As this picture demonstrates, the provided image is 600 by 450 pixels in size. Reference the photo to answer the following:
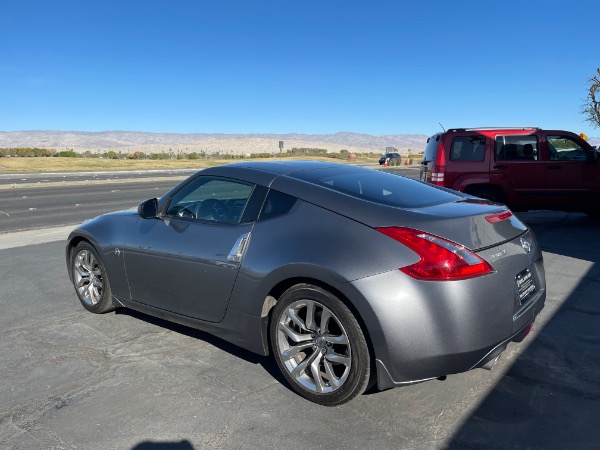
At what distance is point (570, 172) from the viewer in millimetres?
10164

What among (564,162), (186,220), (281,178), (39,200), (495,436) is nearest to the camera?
(495,436)

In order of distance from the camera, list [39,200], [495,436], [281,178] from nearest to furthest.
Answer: [495,436] < [281,178] < [39,200]

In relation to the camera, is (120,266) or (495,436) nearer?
(495,436)

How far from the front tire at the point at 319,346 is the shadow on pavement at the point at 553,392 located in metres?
0.68

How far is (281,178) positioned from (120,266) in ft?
5.86

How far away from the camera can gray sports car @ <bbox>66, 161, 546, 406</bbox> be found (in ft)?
9.84

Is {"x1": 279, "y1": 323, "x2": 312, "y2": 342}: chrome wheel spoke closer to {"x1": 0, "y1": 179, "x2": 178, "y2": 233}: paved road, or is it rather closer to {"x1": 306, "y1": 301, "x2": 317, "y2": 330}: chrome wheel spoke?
{"x1": 306, "y1": 301, "x2": 317, "y2": 330}: chrome wheel spoke

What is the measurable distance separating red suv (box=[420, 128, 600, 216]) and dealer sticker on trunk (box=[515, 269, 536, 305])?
22.5 feet

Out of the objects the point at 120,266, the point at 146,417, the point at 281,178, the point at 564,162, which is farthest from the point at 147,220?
the point at 564,162

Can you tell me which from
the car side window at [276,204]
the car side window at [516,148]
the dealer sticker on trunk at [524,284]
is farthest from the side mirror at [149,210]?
the car side window at [516,148]

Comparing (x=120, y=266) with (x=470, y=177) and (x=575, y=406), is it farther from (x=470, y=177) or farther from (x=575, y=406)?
(x=470, y=177)

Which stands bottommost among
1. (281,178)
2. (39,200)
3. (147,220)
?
(39,200)

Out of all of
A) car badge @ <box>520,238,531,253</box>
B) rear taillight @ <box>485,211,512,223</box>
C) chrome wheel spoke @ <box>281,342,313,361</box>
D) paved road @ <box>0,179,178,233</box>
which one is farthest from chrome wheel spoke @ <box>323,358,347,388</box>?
paved road @ <box>0,179,178,233</box>

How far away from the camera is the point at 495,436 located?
116 inches
